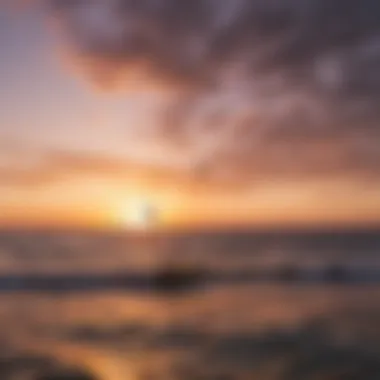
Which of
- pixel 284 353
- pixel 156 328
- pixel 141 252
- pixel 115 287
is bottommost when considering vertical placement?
pixel 284 353

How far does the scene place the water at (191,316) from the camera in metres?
2.89

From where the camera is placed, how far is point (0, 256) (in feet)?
22.6

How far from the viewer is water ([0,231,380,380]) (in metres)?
2.89

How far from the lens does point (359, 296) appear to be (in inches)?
182

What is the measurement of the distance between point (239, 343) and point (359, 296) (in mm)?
1690

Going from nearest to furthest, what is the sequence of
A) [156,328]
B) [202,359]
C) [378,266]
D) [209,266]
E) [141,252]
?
[202,359]
[156,328]
[378,266]
[209,266]
[141,252]

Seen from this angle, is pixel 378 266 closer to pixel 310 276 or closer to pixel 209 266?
pixel 310 276

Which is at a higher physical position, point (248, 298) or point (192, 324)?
point (248, 298)

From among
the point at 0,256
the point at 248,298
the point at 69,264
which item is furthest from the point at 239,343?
the point at 0,256

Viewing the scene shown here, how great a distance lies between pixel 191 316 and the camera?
404cm

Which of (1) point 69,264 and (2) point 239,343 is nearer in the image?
(2) point 239,343

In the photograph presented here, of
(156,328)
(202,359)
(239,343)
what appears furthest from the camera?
(156,328)

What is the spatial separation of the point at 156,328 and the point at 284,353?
34.5 inches

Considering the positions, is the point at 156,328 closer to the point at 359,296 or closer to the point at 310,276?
the point at 359,296
